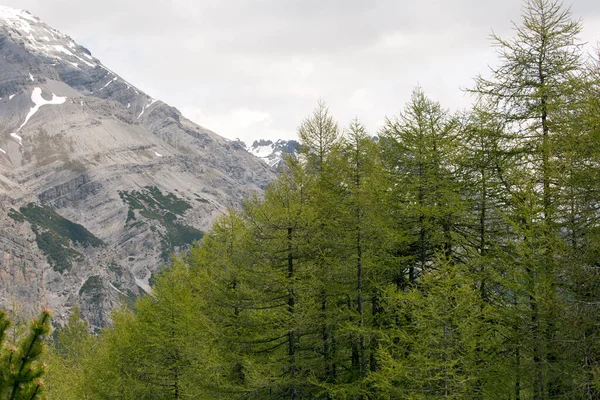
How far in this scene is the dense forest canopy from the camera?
11.4 m

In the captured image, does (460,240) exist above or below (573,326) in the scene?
above

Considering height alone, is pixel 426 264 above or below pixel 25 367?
above

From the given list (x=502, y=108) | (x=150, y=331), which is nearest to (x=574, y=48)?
(x=502, y=108)

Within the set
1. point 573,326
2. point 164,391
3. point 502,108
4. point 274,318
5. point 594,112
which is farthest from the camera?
point 164,391

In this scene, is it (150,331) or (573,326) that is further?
(150,331)

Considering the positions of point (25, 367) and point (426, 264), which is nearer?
point (25, 367)

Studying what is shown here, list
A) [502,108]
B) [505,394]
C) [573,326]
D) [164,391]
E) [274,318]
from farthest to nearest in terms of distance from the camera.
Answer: [164,391], [274,318], [502,108], [505,394], [573,326]

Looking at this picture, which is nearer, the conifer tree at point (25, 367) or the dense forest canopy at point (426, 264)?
the conifer tree at point (25, 367)

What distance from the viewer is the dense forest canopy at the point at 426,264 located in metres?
11.4

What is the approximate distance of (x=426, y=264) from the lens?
16344 millimetres

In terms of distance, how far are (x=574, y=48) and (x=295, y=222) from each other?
967 centimetres

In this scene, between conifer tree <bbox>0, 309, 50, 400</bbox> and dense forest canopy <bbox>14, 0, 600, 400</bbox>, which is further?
dense forest canopy <bbox>14, 0, 600, 400</bbox>

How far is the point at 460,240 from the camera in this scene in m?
15.0

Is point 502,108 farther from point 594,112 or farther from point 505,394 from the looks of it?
point 505,394
